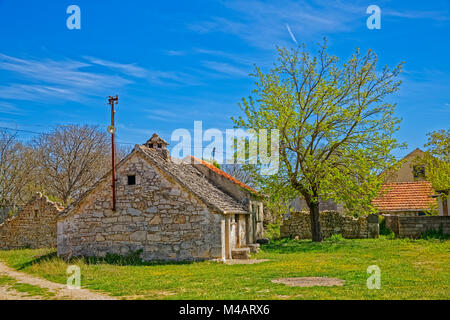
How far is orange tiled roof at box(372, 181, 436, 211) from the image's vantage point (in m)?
31.8

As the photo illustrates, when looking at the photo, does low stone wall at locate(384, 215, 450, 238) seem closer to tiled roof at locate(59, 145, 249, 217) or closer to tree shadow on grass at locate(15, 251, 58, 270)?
tiled roof at locate(59, 145, 249, 217)

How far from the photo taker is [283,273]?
45.9 ft

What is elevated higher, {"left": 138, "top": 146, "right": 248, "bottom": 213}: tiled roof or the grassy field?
{"left": 138, "top": 146, "right": 248, "bottom": 213}: tiled roof

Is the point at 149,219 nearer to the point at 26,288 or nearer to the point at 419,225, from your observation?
the point at 26,288

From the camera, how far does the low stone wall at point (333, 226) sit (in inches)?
1074

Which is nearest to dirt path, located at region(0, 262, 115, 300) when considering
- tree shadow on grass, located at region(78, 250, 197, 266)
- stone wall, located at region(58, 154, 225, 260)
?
tree shadow on grass, located at region(78, 250, 197, 266)

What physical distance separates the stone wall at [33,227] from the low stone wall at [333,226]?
13.9 meters

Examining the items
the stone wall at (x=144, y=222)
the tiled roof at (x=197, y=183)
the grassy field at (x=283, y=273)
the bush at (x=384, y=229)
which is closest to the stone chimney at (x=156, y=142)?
the tiled roof at (x=197, y=183)

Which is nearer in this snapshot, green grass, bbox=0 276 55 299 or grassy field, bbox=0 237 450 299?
grassy field, bbox=0 237 450 299

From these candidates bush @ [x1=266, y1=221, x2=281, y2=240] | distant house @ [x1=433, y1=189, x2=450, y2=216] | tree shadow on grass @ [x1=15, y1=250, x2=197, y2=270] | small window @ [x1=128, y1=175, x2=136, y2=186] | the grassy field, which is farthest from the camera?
bush @ [x1=266, y1=221, x2=281, y2=240]

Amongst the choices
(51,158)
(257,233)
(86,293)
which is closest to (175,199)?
(86,293)

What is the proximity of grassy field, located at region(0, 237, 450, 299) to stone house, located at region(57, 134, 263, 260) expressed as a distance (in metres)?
1.00

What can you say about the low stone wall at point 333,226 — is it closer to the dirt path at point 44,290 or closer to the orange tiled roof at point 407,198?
the orange tiled roof at point 407,198

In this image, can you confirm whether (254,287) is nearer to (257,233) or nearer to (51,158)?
(257,233)
